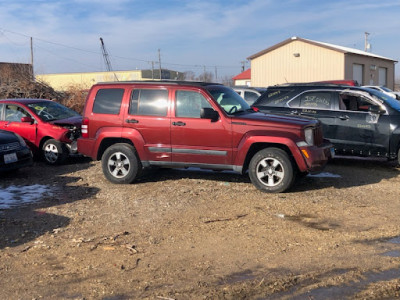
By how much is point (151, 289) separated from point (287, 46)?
1510 inches

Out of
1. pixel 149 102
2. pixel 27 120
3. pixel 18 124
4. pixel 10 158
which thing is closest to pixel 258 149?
pixel 149 102

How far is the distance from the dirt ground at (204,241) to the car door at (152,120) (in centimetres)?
68

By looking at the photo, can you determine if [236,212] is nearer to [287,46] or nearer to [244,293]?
[244,293]

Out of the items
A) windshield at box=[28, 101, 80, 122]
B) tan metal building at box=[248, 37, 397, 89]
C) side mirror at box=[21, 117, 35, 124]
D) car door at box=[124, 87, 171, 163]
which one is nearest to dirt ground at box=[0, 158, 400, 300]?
car door at box=[124, 87, 171, 163]

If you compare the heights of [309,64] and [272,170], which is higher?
[309,64]

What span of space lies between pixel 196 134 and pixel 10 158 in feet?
12.7

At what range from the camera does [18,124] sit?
10797 millimetres

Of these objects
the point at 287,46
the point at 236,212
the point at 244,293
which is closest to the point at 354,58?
the point at 287,46

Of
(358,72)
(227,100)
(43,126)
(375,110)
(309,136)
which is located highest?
(358,72)

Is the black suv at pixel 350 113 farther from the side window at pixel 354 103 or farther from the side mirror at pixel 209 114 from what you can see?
the side mirror at pixel 209 114

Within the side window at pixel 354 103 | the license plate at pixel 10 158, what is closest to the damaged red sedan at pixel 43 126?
the license plate at pixel 10 158

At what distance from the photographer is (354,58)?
1513 inches

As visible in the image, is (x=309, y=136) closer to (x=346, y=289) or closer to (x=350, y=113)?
(x=350, y=113)

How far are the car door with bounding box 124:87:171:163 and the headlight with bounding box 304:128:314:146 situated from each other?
238cm
